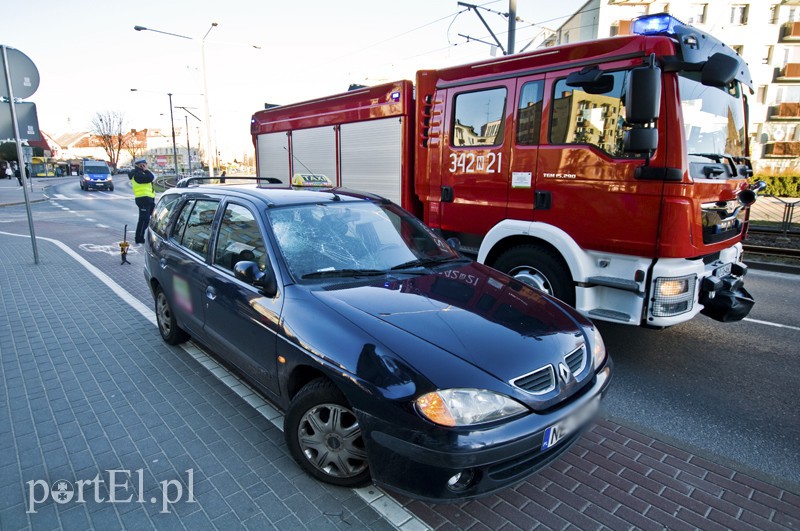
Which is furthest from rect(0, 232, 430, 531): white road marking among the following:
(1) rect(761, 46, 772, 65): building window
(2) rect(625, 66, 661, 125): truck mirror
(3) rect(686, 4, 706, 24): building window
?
(1) rect(761, 46, 772, 65): building window

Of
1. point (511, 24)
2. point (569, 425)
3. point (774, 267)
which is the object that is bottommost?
point (774, 267)

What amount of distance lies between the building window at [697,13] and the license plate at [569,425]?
42.3m

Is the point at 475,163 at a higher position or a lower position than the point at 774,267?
higher

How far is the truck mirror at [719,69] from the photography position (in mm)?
3904

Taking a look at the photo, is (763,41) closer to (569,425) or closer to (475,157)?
(475,157)

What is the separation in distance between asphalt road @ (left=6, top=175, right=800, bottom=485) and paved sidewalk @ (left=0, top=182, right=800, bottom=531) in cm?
29

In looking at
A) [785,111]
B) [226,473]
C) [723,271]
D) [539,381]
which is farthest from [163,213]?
[785,111]

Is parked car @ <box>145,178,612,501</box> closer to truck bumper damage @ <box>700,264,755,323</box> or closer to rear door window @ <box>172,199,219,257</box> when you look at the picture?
rear door window @ <box>172,199,219,257</box>

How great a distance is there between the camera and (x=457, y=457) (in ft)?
7.11

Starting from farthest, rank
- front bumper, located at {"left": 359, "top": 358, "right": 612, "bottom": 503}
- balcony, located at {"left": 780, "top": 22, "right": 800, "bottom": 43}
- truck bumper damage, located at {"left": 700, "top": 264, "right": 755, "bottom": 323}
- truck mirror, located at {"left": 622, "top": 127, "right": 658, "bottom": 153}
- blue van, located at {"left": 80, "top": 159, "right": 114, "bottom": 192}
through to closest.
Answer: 1. blue van, located at {"left": 80, "top": 159, "right": 114, "bottom": 192}
2. balcony, located at {"left": 780, "top": 22, "right": 800, "bottom": 43}
3. truck bumper damage, located at {"left": 700, "top": 264, "right": 755, "bottom": 323}
4. truck mirror, located at {"left": 622, "top": 127, "right": 658, "bottom": 153}
5. front bumper, located at {"left": 359, "top": 358, "right": 612, "bottom": 503}

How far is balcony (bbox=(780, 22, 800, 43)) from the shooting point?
1387 inches

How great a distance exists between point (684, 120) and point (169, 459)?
4.69 meters

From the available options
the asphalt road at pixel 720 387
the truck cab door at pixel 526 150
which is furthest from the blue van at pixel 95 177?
the truck cab door at pixel 526 150

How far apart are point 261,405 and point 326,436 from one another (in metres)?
1.16
